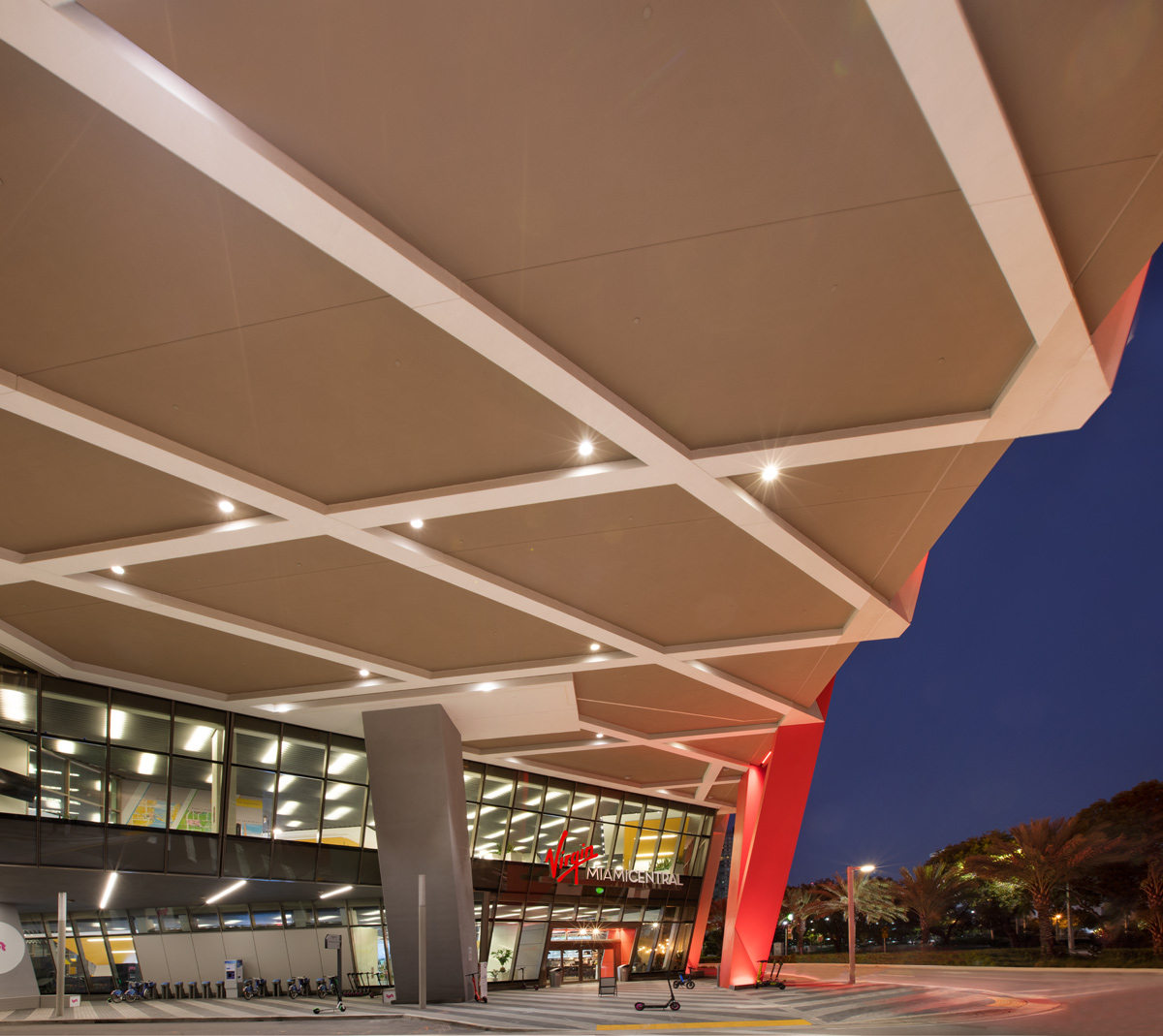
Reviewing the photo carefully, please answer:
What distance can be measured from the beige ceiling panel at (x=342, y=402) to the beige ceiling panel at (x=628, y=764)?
20.2 m

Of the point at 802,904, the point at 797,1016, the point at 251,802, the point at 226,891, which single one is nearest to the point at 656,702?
the point at 797,1016

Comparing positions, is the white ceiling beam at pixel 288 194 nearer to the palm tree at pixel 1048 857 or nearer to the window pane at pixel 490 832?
the window pane at pixel 490 832

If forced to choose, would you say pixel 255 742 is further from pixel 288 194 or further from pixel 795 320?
pixel 795 320

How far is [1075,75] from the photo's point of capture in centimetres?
652

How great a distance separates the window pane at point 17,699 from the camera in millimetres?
19616

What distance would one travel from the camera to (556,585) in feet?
52.5

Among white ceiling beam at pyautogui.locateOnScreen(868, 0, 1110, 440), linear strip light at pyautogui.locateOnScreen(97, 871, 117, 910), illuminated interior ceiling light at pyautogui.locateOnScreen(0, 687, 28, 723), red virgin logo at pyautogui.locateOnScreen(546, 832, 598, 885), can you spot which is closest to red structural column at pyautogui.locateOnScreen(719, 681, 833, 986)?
red virgin logo at pyautogui.locateOnScreen(546, 832, 598, 885)

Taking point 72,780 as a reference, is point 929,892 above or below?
below

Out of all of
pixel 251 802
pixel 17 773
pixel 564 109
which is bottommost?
pixel 251 802

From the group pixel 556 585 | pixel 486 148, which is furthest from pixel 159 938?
pixel 486 148

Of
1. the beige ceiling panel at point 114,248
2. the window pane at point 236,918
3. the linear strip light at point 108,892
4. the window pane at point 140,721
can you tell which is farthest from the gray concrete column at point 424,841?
the beige ceiling panel at point 114,248

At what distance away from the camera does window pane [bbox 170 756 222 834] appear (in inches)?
891

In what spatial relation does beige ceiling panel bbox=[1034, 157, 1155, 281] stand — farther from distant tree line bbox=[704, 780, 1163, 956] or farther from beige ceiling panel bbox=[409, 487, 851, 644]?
distant tree line bbox=[704, 780, 1163, 956]

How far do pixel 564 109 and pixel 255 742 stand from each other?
22.4 m
